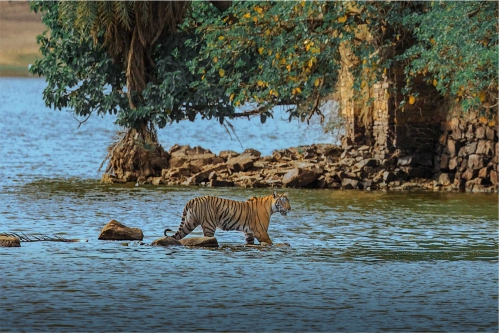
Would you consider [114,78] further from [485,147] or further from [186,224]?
[186,224]

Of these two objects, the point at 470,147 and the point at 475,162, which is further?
the point at 470,147

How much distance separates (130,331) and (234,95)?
1435cm

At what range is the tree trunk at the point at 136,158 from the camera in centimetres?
2399

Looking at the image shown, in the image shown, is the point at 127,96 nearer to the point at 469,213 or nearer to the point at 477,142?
the point at 477,142

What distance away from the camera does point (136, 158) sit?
78.8ft

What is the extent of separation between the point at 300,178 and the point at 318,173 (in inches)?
15.9

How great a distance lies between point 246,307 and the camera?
10500 millimetres

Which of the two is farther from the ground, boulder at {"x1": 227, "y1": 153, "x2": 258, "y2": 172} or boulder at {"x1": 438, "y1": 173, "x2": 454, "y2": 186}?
boulder at {"x1": 227, "y1": 153, "x2": 258, "y2": 172}

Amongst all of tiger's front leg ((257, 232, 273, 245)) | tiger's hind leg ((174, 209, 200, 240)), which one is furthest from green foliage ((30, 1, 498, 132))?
tiger's hind leg ((174, 209, 200, 240))

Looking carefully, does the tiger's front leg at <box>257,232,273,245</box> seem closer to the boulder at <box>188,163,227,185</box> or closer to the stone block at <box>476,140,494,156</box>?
the stone block at <box>476,140,494,156</box>

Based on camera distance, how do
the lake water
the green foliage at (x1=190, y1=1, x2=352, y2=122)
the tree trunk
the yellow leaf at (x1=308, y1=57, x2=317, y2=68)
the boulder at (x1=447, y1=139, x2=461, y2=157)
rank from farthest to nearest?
the tree trunk → the boulder at (x1=447, y1=139, x2=461, y2=157) → the green foliage at (x1=190, y1=1, x2=352, y2=122) → the yellow leaf at (x1=308, y1=57, x2=317, y2=68) → the lake water

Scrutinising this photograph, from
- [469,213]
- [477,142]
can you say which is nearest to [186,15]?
[477,142]

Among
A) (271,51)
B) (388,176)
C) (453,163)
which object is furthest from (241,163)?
(453,163)

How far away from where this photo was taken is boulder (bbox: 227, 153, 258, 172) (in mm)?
23906
